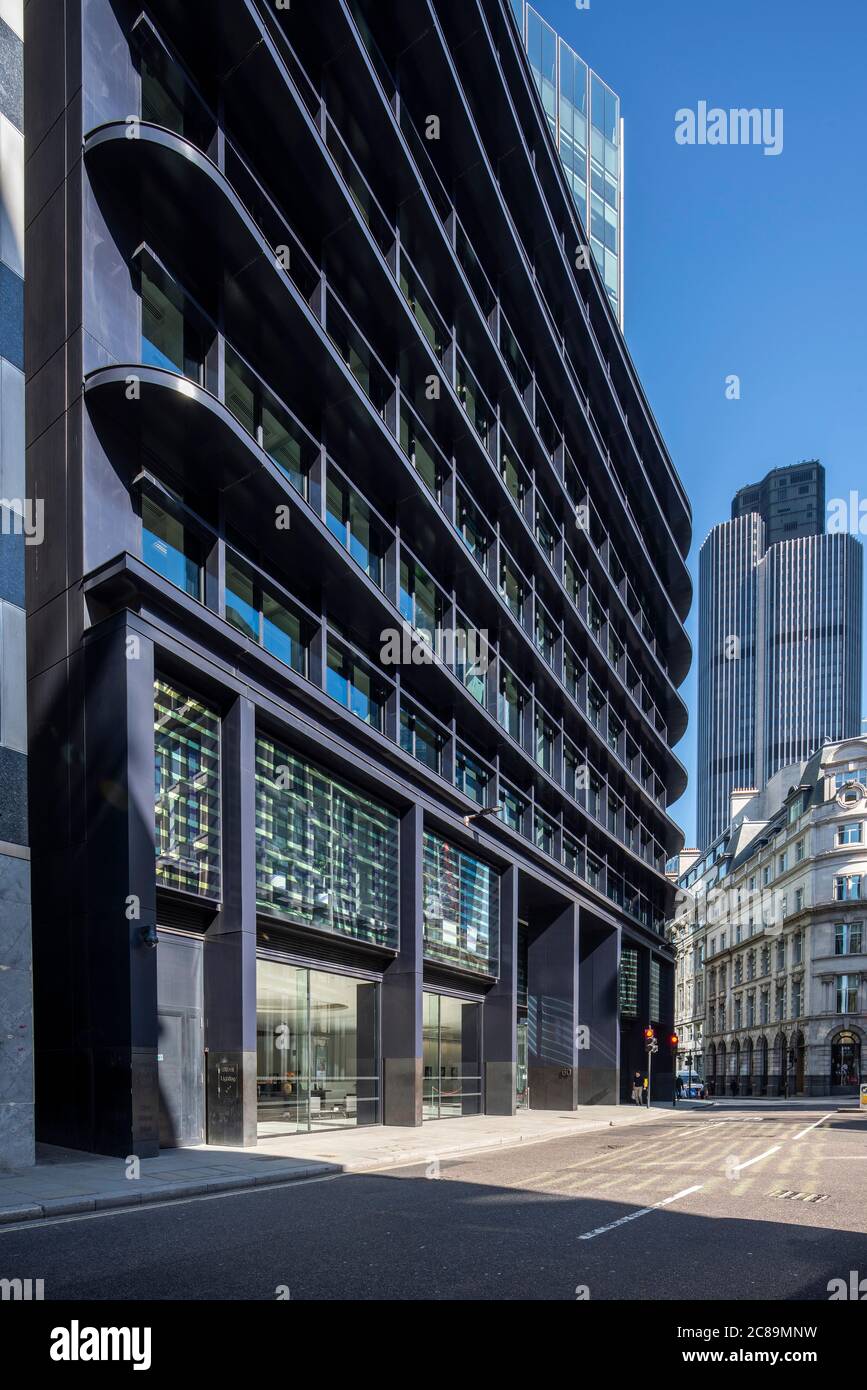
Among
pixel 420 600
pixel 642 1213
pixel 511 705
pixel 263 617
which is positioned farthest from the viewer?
pixel 511 705

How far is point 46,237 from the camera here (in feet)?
59.6

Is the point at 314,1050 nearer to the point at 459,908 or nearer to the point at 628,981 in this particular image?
the point at 459,908

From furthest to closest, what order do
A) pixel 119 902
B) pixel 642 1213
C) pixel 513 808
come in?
pixel 513 808
pixel 119 902
pixel 642 1213

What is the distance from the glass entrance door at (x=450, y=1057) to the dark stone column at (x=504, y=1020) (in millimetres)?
452

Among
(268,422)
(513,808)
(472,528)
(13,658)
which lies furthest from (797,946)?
(13,658)

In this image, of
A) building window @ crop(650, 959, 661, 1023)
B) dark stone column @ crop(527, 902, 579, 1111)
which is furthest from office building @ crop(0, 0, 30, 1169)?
building window @ crop(650, 959, 661, 1023)

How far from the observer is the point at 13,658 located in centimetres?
1565

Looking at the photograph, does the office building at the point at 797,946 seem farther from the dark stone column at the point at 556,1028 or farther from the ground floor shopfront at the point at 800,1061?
the dark stone column at the point at 556,1028

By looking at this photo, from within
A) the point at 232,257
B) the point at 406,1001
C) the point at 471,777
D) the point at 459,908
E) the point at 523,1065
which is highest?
the point at 232,257

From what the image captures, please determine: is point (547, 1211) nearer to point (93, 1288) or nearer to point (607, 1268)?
point (607, 1268)

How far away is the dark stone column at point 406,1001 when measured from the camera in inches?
1057

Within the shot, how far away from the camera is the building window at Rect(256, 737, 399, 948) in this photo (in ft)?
72.4

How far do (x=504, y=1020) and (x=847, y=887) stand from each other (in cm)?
5597
